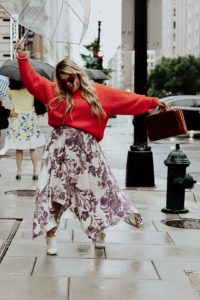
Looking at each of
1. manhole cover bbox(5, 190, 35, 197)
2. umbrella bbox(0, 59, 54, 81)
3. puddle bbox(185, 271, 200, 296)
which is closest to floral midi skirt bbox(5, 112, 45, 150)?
umbrella bbox(0, 59, 54, 81)

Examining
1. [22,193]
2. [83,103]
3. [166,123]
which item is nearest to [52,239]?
[83,103]

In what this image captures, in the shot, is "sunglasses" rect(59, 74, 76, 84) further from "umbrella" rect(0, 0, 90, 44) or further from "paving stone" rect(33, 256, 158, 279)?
"paving stone" rect(33, 256, 158, 279)

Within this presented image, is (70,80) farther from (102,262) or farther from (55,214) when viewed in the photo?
(102,262)

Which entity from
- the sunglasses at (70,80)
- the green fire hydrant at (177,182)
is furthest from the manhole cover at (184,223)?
the sunglasses at (70,80)

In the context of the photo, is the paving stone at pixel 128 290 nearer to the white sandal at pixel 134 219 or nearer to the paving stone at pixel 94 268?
the paving stone at pixel 94 268

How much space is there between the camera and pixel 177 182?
26.4ft

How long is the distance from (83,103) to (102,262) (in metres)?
1.35

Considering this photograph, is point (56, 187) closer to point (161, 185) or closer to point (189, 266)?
point (189, 266)

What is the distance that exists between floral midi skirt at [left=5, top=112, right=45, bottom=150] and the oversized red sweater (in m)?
5.03

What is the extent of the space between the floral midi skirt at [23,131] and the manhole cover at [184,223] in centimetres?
382

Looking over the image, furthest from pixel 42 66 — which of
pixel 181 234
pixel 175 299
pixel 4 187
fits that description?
pixel 175 299

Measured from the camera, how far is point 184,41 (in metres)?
128

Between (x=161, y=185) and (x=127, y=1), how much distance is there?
2.97m

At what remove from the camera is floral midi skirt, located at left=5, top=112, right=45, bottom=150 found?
10.8 meters
